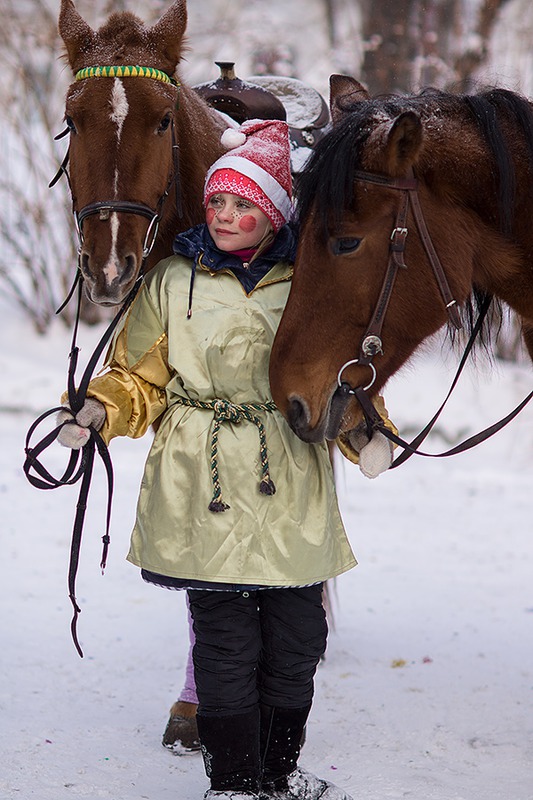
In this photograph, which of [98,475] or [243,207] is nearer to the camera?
[243,207]

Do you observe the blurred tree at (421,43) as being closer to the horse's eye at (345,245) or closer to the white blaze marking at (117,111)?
the white blaze marking at (117,111)

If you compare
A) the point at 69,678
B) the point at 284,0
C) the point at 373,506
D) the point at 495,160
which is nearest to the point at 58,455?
the point at 373,506

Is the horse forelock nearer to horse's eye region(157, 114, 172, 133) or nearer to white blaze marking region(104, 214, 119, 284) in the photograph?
horse's eye region(157, 114, 172, 133)

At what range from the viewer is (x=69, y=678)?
3266mm

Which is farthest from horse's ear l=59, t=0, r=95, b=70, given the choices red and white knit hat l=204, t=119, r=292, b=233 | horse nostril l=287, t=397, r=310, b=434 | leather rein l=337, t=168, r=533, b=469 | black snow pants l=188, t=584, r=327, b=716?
black snow pants l=188, t=584, r=327, b=716

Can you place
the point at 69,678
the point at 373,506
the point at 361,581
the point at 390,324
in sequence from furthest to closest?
the point at 373,506, the point at 361,581, the point at 69,678, the point at 390,324

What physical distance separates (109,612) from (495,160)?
8.74 ft

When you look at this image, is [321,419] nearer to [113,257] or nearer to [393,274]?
[393,274]

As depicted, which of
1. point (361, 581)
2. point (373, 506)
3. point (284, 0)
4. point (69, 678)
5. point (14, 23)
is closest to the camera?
point (69, 678)

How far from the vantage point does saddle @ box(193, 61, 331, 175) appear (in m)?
3.06

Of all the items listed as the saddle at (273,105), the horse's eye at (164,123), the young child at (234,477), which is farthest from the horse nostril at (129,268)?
the saddle at (273,105)

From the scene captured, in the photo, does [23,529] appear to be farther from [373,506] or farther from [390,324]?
[390,324]

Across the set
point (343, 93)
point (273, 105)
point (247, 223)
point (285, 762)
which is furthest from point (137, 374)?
point (273, 105)

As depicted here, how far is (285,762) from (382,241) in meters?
1.30
